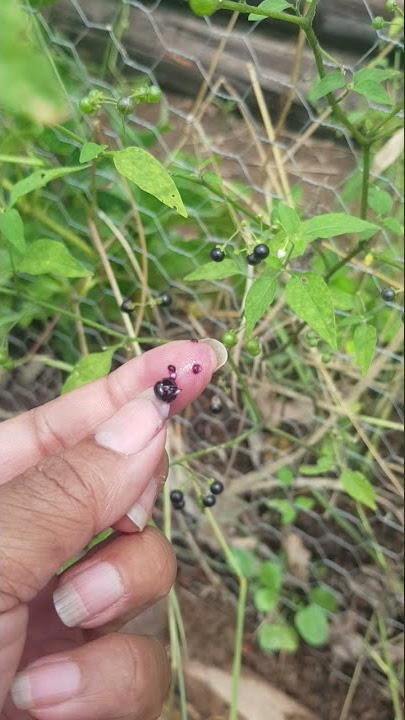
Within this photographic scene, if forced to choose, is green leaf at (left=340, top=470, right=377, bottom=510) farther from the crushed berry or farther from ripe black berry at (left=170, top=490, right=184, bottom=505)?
the crushed berry

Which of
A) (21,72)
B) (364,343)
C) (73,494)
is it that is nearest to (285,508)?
(364,343)

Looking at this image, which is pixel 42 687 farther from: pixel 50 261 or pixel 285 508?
pixel 285 508

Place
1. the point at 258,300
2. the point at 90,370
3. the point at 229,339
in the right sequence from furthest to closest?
1. the point at 90,370
2. the point at 229,339
3. the point at 258,300

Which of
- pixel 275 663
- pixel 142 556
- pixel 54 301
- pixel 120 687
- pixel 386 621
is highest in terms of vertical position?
pixel 54 301

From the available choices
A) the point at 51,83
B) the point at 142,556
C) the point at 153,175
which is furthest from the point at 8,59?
the point at 142,556

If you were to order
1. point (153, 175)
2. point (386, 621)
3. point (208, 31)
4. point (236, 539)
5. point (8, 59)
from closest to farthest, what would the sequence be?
1. point (8, 59)
2. point (153, 175)
3. point (386, 621)
4. point (236, 539)
5. point (208, 31)

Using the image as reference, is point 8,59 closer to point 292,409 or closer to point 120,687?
point 120,687

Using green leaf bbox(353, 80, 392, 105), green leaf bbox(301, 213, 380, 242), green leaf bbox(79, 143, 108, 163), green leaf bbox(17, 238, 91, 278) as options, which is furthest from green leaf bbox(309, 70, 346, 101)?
green leaf bbox(17, 238, 91, 278)
